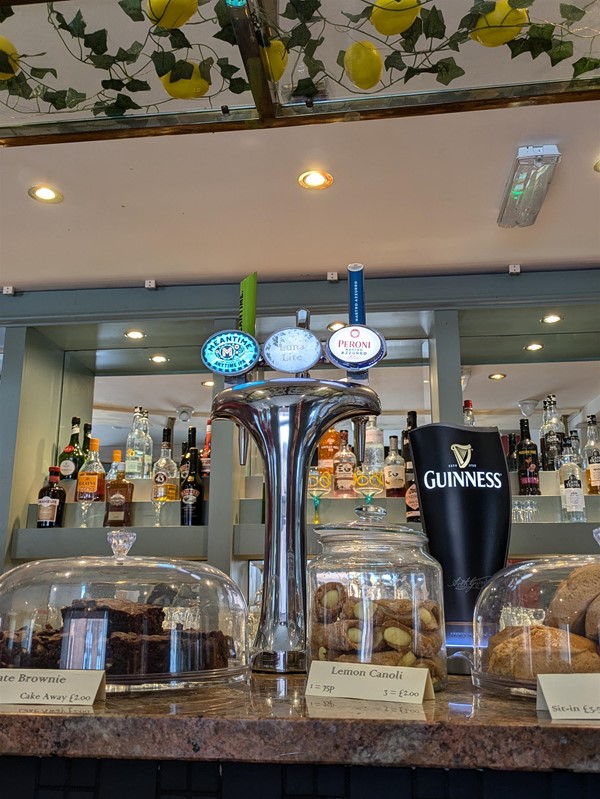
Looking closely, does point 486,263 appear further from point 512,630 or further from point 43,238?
point 512,630

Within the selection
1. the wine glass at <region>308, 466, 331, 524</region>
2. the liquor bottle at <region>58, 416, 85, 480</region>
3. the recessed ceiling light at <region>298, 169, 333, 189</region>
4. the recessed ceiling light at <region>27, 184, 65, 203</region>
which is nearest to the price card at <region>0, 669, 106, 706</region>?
the recessed ceiling light at <region>298, 169, 333, 189</region>

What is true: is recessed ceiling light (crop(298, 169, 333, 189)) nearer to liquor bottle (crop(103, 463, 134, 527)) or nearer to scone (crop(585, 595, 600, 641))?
liquor bottle (crop(103, 463, 134, 527))

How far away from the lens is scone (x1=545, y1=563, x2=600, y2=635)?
62 centimetres

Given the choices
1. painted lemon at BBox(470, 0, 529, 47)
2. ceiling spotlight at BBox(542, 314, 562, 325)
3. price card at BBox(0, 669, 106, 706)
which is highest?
ceiling spotlight at BBox(542, 314, 562, 325)

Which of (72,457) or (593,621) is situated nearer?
(593,621)

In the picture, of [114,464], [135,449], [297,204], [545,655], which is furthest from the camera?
[135,449]

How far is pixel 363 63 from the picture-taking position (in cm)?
88

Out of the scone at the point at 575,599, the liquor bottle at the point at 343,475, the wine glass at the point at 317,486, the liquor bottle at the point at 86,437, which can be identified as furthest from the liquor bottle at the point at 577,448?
the scone at the point at 575,599

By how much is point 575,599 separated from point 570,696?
14 centimetres

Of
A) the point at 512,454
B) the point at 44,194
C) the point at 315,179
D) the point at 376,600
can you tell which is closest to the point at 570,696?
the point at 376,600

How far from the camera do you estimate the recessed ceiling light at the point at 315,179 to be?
2.02m

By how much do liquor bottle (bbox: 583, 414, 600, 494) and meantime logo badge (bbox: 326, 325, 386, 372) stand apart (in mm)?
2011

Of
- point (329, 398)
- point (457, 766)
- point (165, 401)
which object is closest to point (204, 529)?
point (165, 401)

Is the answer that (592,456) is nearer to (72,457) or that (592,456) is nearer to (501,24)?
(72,457)
